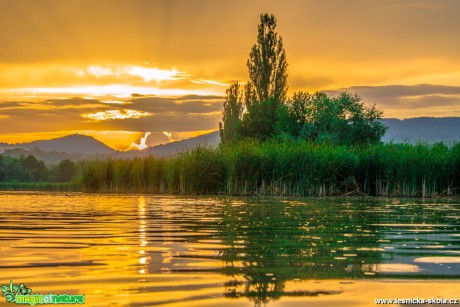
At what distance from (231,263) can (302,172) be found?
1031 inches

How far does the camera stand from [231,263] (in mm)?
6688

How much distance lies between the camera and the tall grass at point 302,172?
32375mm

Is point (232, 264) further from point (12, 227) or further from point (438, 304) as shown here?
point (12, 227)

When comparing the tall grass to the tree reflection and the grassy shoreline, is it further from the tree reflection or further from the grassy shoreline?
the tree reflection

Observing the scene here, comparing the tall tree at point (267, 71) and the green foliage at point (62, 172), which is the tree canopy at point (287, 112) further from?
the green foliage at point (62, 172)

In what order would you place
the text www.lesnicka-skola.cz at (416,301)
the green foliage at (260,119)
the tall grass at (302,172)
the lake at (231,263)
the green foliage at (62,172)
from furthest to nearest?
the green foliage at (62,172) → the green foliage at (260,119) → the tall grass at (302,172) → the lake at (231,263) → the text www.lesnicka-skola.cz at (416,301)

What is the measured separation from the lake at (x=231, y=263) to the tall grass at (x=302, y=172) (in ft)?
68.0

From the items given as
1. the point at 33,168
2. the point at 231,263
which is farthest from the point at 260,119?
the point at 231,263

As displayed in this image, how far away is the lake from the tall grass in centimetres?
2071

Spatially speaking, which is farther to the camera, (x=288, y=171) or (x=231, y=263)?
(x=288, y=171)

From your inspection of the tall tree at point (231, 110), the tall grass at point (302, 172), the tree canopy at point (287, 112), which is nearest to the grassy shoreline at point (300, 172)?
the tall grass at point (302, 172)

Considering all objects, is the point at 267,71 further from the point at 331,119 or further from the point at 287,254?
the point at 287,254

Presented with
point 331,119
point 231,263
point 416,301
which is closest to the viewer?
point 416,301

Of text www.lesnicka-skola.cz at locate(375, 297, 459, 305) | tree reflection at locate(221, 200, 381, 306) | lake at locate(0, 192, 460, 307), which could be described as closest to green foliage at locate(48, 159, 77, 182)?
lake at locate(0, 192, 460, 307)
